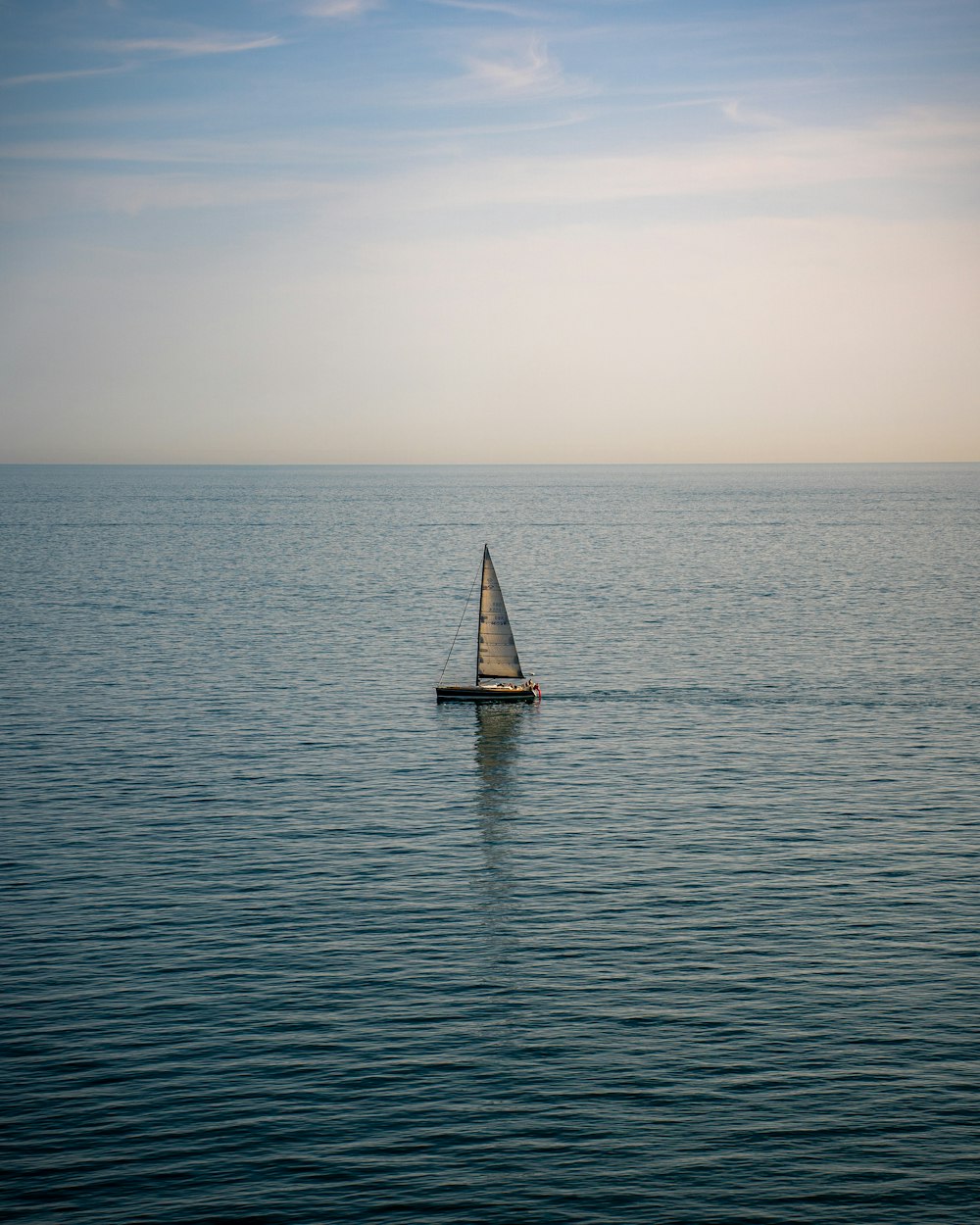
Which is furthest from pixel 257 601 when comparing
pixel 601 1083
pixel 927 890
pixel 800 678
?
pixel 601 1083

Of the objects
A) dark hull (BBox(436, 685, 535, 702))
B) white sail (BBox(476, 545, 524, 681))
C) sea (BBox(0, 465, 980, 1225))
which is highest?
white sail (BBox(476, 545, 524, 681))

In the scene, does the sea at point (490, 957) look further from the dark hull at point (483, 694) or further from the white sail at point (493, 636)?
the white sail at point (493, 636)

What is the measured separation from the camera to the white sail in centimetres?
10706

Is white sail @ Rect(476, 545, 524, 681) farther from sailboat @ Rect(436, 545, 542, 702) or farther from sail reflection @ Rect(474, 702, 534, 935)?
sail reflection @ Rect(474, 702, 534, 935)

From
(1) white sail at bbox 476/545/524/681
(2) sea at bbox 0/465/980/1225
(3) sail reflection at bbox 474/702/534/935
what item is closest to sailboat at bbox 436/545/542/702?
(1) white sail at bbox 476/545/524/681

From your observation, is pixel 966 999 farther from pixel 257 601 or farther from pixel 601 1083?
pixel 257 601

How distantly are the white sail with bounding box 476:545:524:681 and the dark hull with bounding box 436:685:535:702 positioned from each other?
4.70ft

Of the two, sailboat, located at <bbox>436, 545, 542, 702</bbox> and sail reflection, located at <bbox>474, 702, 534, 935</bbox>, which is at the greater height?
sailboat, located at <bbox>436, 545, 542, 702</bbox>

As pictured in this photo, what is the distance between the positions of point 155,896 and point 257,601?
123784 mm

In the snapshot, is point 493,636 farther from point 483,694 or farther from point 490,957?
point 490,957

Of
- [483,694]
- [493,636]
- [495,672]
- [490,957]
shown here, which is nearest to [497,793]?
[490,957]

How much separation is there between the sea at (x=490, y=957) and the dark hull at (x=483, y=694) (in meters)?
1.60

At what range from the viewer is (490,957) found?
2237 inches

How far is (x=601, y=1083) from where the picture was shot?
4609 centimetres
